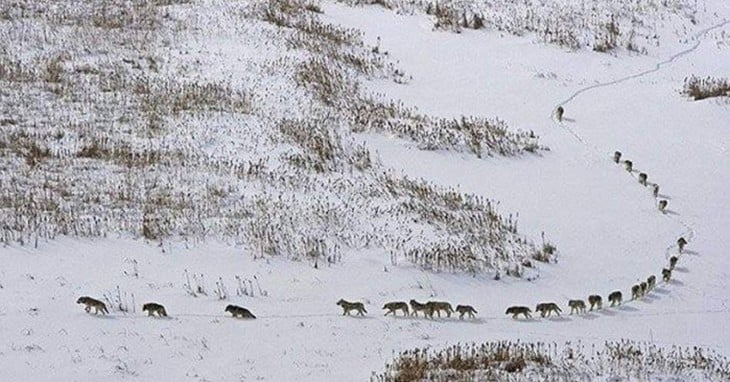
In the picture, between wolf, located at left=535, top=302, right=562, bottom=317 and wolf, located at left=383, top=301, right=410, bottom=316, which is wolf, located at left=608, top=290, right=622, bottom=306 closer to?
wolf, located at left=535, top=302, right=562, bottom=317

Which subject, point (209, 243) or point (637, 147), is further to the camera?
point (637, 147)

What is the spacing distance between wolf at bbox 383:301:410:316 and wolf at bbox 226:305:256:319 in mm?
2059

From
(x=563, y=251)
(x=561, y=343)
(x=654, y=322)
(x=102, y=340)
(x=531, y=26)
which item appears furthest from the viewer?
(x=531, y=26)

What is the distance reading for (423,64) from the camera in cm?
2841

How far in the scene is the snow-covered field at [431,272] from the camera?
41.2 ft

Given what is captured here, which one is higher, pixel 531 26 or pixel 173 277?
pixel 531 26

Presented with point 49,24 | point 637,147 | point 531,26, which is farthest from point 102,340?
point 531,26

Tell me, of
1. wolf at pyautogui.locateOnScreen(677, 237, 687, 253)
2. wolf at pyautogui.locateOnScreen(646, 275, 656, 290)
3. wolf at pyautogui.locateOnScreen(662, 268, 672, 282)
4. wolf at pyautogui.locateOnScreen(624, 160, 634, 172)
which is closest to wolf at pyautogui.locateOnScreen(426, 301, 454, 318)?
wolf at pyautogui.locateOnScreen(646, 275, 656, 290)

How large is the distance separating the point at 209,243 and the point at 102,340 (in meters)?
3.60

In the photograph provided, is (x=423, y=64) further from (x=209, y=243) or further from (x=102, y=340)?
(x=102, y=340)

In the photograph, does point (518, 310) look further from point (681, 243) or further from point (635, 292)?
point (681, 243)

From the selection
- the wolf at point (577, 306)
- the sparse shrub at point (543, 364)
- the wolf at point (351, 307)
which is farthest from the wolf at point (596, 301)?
the wolf at point (351, 307)

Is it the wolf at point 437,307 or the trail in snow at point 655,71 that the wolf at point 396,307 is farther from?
the trail in snow at point 655,71

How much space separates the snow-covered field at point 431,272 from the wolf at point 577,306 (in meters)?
0.13
